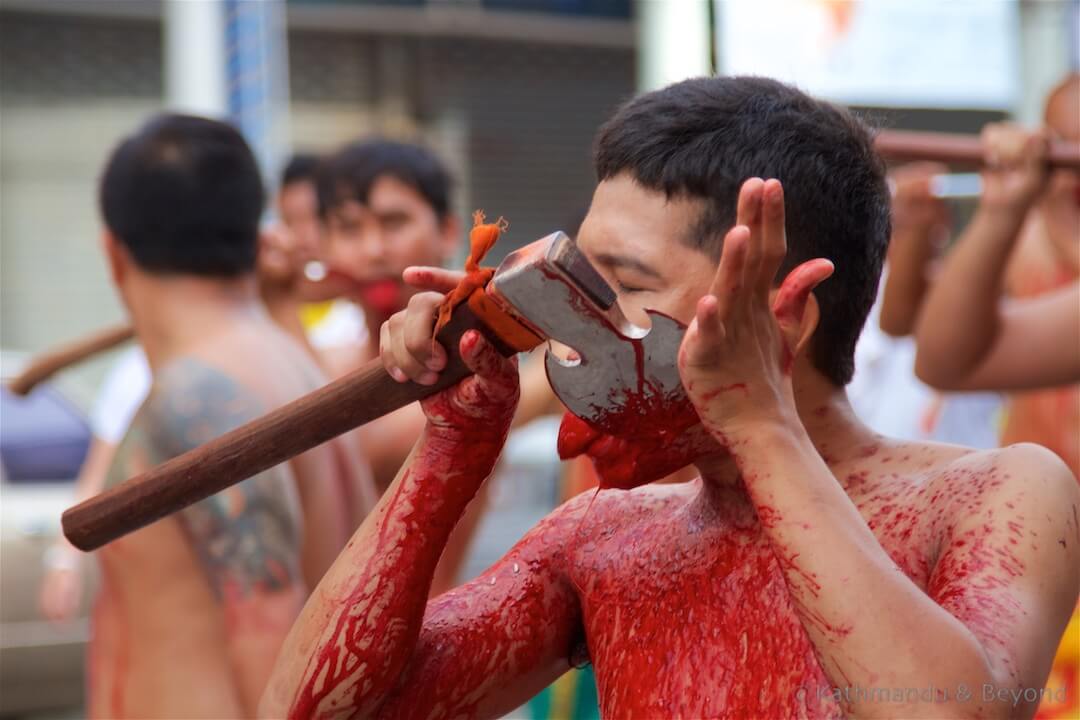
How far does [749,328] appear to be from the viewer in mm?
1533

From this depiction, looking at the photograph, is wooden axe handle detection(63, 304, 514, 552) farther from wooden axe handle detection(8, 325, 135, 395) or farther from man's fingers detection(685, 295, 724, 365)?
wooden axe handle detection(8, 325, 135, 395)

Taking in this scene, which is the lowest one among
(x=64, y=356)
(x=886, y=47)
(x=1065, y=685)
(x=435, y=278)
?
(x=1065, y=685)

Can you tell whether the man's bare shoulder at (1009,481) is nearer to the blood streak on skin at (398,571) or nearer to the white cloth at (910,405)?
the blood streak on skin at (398,571)

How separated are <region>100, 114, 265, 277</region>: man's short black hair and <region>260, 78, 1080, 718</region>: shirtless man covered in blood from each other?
1.52 metres

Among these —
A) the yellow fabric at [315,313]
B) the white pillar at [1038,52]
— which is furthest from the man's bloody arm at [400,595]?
the white pillar at [1038,52]

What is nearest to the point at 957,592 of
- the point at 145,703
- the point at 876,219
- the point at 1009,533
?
the point at 1009,533

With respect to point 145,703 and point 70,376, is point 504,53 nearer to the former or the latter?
point 70,376

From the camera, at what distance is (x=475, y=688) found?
1.95m

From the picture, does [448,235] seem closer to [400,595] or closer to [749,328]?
[400,595]

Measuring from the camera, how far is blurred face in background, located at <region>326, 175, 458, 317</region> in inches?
195

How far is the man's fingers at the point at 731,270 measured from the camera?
4.81 ft

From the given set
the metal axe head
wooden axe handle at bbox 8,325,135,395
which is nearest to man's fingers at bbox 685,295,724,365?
the metal axe head

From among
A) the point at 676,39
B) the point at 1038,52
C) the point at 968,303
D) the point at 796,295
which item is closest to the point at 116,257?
the point at 968,303

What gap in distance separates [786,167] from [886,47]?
5791 millimetres
